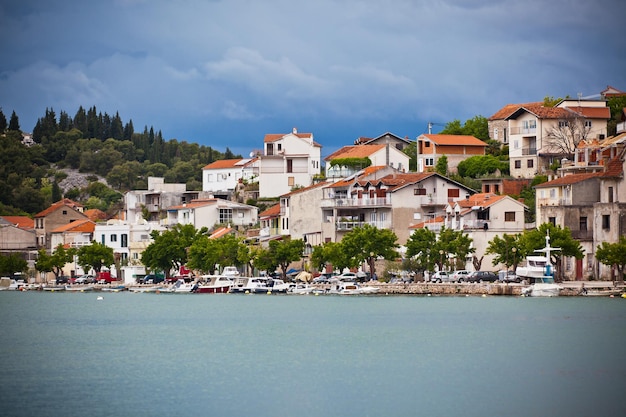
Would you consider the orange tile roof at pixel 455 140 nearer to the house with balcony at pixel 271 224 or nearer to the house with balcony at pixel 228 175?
Answer: the house with balcony at pixel 271 224

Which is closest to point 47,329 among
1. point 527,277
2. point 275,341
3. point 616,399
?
point 275,341

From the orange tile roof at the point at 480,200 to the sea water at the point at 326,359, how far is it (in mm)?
12974

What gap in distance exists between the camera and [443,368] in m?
51.1

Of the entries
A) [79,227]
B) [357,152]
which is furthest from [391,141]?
[79,227]

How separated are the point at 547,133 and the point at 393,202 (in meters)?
15.7

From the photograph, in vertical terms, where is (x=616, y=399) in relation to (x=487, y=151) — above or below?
below

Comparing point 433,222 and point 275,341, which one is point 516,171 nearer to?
point 433,222

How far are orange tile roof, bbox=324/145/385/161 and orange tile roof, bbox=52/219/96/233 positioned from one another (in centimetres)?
2714

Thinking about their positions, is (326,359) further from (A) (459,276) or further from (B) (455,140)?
(B) (455,140)

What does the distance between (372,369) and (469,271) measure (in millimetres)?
40168

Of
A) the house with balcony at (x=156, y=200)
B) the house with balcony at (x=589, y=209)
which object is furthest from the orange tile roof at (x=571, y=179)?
the house with balcony at (x=156, y=200)

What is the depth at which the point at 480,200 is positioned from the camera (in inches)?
3770

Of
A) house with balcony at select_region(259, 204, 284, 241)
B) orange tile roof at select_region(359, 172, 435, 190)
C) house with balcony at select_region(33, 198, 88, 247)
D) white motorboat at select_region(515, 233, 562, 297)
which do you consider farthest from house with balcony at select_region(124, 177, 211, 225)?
white motorboat at select_region(515, 233, 562, 297)

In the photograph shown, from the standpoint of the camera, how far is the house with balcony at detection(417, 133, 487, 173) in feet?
380
